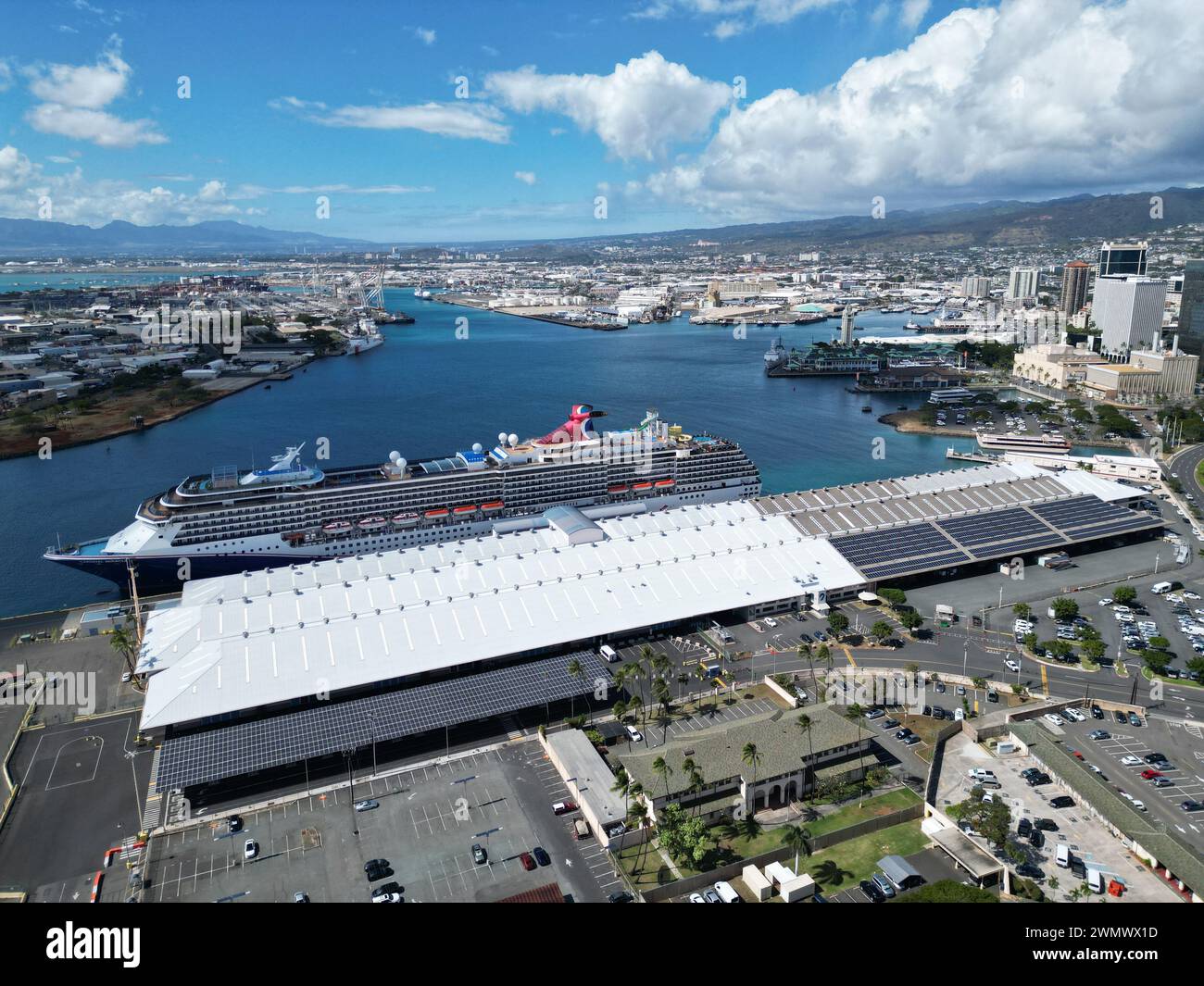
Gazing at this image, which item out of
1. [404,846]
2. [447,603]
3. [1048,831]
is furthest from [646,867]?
[447,603]

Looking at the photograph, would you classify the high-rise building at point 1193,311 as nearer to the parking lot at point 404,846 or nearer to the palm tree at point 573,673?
the palm tree at point 573,673

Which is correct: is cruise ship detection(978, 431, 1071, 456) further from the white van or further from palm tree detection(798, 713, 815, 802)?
the white van

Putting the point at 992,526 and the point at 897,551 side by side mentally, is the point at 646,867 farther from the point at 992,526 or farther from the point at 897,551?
the point at 992,526

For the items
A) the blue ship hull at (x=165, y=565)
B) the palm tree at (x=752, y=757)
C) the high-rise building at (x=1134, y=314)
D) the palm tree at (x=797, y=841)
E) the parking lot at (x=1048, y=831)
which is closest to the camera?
the parking lot at (x=1048, y=831)

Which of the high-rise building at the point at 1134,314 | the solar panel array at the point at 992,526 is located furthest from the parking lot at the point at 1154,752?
the high-rise building at the point at 1134,314

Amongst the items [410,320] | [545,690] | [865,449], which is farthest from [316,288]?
[545,690]

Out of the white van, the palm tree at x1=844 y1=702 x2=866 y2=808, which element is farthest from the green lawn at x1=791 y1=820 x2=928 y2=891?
the white van
